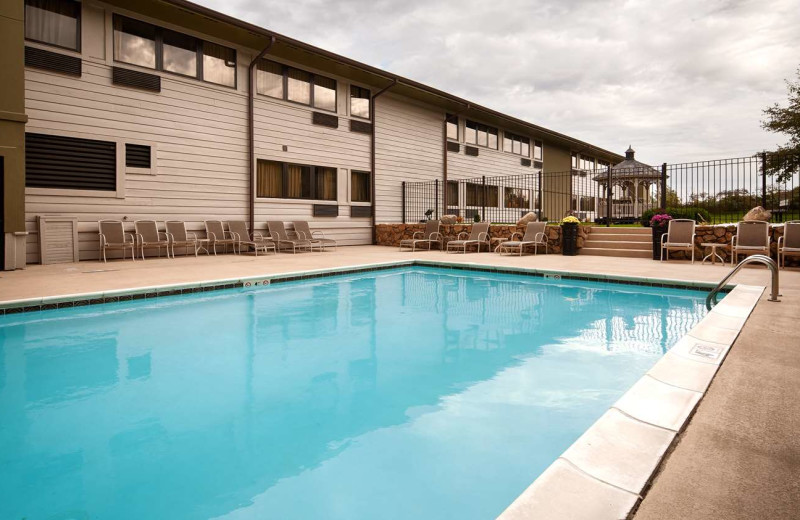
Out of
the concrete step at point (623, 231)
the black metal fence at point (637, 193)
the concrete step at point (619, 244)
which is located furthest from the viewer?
the concrete step at point (623, 231)

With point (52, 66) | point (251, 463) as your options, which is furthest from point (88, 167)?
point (251, 463)

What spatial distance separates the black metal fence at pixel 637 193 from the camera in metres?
9.91

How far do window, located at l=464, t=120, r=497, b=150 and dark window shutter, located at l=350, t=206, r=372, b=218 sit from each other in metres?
5.65

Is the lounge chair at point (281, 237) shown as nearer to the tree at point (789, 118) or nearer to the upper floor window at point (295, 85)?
the upper floor window at point (295, 85)

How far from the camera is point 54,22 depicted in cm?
834

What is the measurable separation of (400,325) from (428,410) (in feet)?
7.21

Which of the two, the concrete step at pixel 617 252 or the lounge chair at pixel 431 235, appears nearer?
the concrete step at pixel 617 252

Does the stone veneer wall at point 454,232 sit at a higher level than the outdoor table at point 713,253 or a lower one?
higher

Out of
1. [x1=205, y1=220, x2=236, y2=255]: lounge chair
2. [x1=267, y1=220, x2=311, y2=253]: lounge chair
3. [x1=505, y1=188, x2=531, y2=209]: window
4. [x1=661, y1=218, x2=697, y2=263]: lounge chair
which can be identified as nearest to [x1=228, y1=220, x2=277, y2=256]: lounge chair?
[x1=205, y1=220, x2=236, y2=255]: lounge chair

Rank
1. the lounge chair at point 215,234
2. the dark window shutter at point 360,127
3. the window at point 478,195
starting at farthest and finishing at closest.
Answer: the window at point 478,195
the dark window shutter at point 360,127
the lounge chair at point 215,234

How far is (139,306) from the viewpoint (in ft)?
18.6

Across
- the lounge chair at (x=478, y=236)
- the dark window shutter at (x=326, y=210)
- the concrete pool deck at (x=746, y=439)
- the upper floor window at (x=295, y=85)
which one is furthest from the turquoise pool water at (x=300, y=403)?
the upper floor window at (x=295, y=85)

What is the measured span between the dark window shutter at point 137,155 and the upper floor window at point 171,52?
164 cm

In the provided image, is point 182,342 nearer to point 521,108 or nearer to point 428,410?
point 428,410
